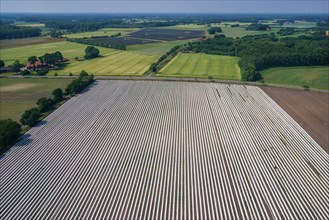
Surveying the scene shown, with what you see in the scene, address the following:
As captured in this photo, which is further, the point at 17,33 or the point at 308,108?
the point at 17,33

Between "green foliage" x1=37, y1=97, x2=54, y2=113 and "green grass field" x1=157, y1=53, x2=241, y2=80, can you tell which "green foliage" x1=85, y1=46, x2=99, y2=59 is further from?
"green foliage" x1=37, y1=97, x2=54, y2=113


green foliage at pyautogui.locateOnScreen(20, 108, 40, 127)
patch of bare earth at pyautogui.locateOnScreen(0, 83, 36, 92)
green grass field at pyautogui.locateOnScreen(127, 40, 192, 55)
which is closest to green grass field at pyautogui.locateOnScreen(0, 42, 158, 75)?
green grass field at pyautogui.locateOnScreen(127, 40, 192, 55)

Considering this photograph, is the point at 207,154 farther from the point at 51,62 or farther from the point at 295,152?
the point at 51,62

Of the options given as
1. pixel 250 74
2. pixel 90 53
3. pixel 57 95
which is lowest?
pixel 90 53

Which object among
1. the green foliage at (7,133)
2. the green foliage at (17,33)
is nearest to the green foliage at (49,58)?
the green foliage at (7,133)

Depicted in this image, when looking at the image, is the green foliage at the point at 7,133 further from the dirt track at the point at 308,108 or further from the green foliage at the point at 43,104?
the dirt track at the point at 308,108

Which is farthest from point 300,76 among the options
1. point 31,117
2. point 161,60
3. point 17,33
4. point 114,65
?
point 17,33

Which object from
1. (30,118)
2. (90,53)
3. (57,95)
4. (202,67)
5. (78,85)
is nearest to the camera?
(30,118)

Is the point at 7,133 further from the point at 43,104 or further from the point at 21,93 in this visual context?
the point at 21,93

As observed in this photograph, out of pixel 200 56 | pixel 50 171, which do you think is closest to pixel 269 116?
pixel 50 171
